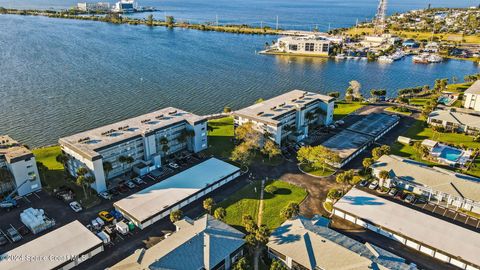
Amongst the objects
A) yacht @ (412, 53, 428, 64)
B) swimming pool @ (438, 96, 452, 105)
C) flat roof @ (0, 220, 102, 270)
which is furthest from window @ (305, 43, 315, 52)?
flat roof @ (0, 220, 102, 270)

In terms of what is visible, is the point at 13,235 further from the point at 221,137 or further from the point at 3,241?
the point at 221,137

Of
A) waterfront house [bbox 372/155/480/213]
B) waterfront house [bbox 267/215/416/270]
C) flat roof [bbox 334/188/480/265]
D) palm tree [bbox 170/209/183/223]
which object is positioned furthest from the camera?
waterfront house [bbox 372/155/480/213]

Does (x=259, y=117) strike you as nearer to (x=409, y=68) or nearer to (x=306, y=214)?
(x=306, y=214)

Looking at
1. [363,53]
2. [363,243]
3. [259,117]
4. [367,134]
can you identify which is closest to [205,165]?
[259,117]

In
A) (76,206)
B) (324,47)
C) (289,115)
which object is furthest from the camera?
(324,47)

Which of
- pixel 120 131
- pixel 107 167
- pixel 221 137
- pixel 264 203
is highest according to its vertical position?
pixel 120 131

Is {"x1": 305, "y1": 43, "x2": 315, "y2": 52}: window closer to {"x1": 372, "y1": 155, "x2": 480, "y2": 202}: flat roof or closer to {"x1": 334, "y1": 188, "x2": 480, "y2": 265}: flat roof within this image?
{"x1": 372, "y1": 155, "x2": 480, "y2": 202}: flat roof

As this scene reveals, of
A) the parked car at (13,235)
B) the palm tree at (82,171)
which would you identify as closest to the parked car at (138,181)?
the palm tree at (82,171)

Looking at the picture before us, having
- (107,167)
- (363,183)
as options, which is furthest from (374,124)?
(107,167)
